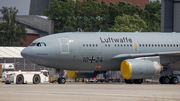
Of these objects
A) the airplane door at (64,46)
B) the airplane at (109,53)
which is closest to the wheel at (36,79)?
the airplane at (109,53)

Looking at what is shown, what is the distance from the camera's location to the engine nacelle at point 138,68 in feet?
101

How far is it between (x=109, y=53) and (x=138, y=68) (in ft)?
10.8

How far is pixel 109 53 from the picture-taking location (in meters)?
33.0

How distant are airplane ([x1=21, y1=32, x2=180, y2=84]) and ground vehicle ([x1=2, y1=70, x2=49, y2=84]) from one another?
7.85ft

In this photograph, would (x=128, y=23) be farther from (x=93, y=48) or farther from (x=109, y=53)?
(x=93, y=48)

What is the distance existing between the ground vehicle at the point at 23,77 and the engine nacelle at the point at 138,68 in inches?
303

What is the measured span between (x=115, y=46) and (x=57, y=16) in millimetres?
67153

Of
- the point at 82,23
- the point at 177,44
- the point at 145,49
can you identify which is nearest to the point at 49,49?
the point at 145,49

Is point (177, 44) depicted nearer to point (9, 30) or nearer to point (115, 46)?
point (115, 46)

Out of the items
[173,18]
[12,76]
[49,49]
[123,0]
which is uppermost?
[123,0]

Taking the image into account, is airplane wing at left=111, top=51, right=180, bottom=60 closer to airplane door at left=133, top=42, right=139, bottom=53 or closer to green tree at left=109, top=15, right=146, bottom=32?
airplane door at left=133, top=42, right=139, bottom=53

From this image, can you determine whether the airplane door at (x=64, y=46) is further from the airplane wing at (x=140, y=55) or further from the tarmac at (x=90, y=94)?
the tarmac at (x=90, y=94)

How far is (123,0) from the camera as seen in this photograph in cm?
10975

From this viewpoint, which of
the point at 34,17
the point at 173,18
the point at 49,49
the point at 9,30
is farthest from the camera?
the point at 34,17
